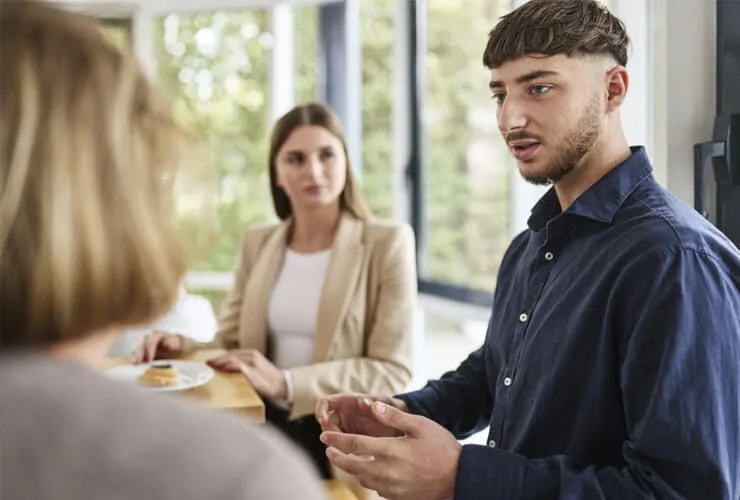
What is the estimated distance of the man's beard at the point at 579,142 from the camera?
1.20 metres

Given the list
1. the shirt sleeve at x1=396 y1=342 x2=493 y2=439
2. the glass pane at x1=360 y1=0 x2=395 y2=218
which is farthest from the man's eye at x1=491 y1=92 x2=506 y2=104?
the glass pane at x1=360 y1=0 x2=395 y2=218

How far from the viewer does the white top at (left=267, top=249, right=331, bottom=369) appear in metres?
2.25

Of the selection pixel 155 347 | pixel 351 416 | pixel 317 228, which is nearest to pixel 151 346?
pixel 155 347

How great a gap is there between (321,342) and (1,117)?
175cm

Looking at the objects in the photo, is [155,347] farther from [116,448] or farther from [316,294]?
[116,448]

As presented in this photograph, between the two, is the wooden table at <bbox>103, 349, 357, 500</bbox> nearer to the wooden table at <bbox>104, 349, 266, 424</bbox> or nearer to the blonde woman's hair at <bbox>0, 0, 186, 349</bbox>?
the wooden table at <bbox>104, 349, 266, 424</bbox>

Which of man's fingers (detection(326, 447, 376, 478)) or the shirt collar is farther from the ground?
the shirt collar

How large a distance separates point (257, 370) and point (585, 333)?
111 centimetres

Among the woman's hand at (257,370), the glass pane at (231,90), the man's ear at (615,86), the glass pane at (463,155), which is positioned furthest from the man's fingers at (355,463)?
the glass pane at (231,90)

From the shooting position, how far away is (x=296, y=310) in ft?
7.41

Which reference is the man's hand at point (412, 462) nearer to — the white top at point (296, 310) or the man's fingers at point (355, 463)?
the man's fingers at point (355, 463)

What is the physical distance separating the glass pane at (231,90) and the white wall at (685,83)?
2.36m

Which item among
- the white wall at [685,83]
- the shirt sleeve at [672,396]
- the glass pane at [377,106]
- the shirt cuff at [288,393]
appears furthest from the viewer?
the glass pane at [377,106]

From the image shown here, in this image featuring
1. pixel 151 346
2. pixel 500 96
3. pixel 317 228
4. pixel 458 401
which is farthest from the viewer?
pixel 317 228
